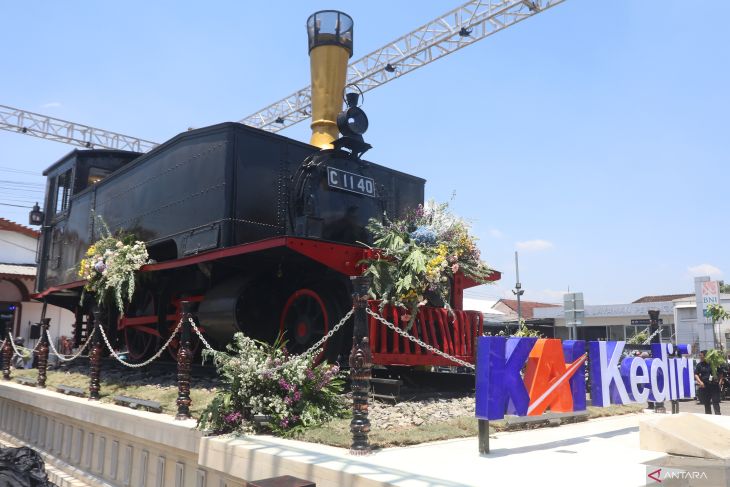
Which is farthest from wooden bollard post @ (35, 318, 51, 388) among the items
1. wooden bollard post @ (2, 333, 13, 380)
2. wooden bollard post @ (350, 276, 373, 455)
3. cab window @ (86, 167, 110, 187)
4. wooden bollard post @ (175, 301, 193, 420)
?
wooden bollard post @ (350, 276, 373, 455)

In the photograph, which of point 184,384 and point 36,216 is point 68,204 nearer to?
point 36,216

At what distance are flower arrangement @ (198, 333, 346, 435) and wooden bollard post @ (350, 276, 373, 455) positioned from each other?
849 mm

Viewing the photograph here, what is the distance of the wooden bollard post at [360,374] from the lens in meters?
4.00

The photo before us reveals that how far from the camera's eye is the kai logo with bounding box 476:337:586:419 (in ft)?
13.8

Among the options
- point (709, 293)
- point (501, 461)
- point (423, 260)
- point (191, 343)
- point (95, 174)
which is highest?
point (95, 174)

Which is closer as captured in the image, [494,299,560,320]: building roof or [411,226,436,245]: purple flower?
[411,226,436,245]: purple flower

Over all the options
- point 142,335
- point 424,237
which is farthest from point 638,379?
point 142,335

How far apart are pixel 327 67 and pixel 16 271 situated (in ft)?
61.4

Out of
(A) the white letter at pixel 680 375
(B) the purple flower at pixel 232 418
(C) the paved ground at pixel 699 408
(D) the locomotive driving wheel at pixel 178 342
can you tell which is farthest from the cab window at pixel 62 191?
(C) the paved ground at pixel 699 408

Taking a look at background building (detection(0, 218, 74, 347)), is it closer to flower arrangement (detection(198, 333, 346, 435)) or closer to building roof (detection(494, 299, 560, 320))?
flower arrangement (detection(198, 333, 346, 435))

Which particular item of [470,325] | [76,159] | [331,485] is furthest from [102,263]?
[331,485]

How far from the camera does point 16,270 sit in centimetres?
2164

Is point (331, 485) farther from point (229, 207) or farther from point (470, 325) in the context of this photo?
point (229, 207)

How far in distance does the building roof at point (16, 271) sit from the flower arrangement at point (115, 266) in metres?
14.6
